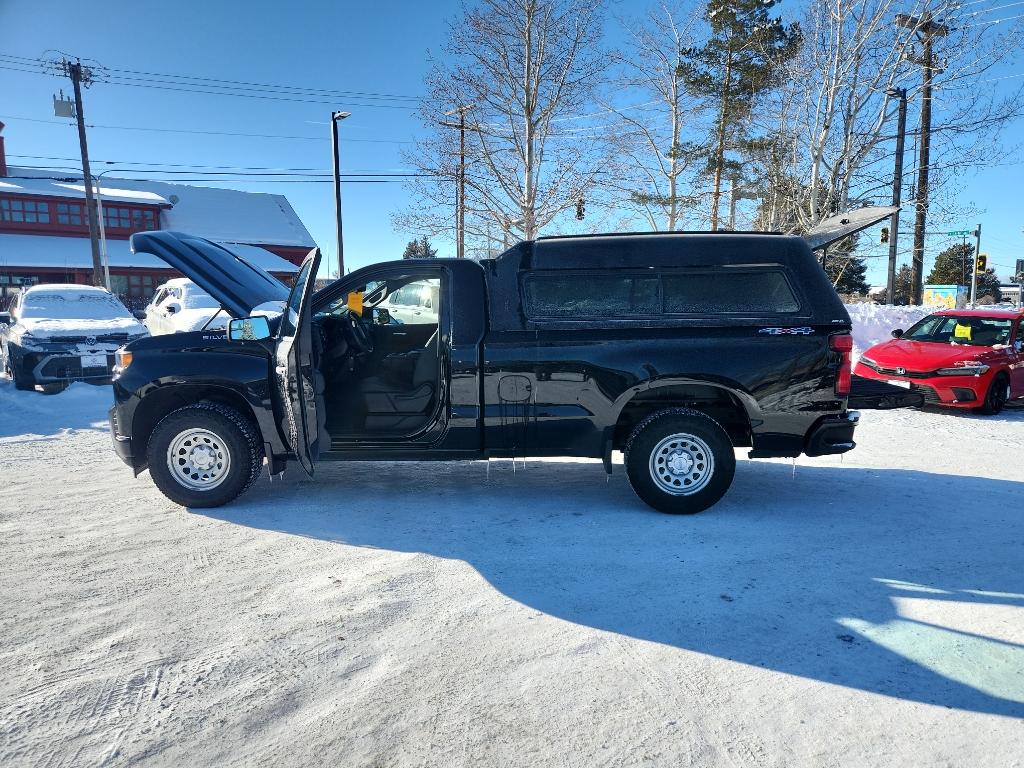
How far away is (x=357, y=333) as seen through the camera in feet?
18.5

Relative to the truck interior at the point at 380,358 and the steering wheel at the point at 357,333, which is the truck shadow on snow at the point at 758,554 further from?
the steering wheel at the point at 357,333

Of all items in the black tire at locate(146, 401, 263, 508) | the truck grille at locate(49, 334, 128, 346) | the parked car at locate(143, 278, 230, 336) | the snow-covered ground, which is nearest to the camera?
the snow-covered ground

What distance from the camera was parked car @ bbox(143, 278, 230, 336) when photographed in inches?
503

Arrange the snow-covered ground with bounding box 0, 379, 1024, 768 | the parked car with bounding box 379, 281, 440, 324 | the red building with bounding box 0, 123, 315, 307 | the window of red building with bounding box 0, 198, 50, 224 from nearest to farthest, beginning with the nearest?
the snow-covered ground with bounding box 0, 379, 1024, 768
the parked car with bounding box 379, 281, 440, 324
the red building with bounding box 0, 123, 315, 307
the window of red building with bounding box 0, 198, 50, 224

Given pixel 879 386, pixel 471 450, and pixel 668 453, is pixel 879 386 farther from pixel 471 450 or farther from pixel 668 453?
pixel 471 450

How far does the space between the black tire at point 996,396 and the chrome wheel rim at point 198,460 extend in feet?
32.5

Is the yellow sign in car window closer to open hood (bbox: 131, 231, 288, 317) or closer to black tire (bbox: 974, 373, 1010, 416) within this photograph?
open hood (bbox: 131, 231, 288, 317)

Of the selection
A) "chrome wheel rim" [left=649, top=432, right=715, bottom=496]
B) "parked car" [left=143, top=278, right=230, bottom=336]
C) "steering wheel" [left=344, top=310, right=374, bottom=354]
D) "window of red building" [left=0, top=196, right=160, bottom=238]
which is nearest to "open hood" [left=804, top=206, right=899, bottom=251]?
"chrome wheel rim" [left=649, top=432, right=715, bottom=496]

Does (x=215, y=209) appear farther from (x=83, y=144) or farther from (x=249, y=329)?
(x=249, y=329)

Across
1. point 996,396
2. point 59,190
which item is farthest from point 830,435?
point 59,190

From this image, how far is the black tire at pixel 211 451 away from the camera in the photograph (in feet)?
16.3

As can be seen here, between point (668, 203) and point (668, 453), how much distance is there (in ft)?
65.7

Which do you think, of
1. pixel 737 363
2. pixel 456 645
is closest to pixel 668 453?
pixel 737 363

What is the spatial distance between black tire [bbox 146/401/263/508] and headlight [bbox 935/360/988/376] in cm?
925
